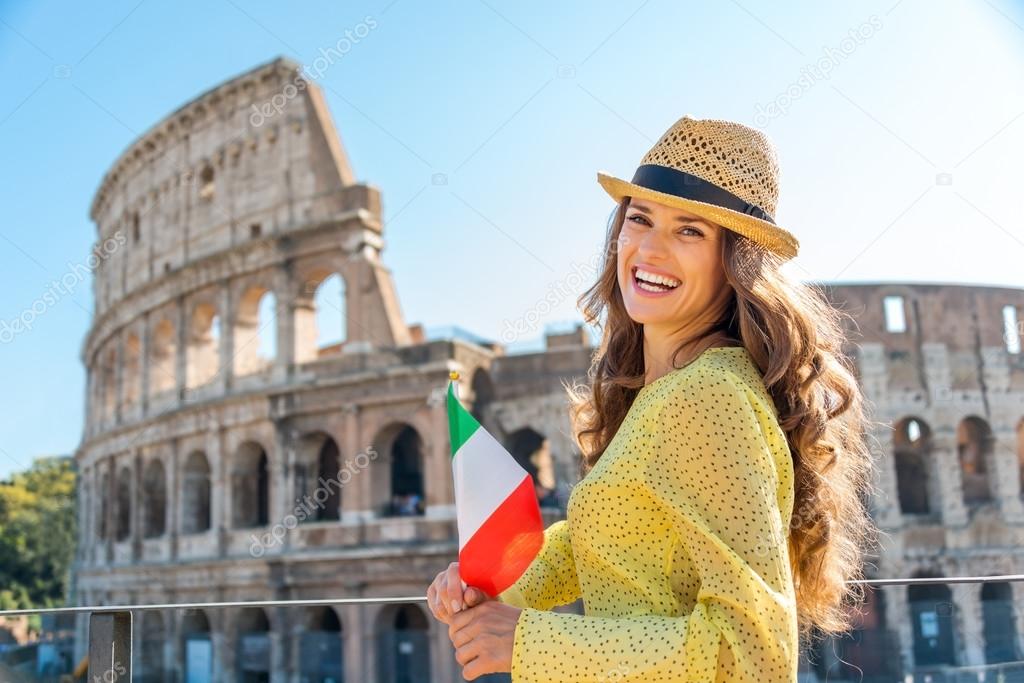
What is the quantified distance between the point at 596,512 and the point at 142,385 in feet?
73.8

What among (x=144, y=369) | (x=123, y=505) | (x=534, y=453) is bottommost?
(x=123, y=505)

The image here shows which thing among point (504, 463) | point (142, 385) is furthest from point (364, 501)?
point (504, 463)

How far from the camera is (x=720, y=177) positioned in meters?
1.82

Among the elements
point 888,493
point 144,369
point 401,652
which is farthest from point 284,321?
point 888,493

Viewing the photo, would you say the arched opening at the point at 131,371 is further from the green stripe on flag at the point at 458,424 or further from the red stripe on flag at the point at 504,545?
the red stripe on flag at the point at 504,545

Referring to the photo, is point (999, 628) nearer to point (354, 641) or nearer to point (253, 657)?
point (354, 641)

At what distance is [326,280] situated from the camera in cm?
1895

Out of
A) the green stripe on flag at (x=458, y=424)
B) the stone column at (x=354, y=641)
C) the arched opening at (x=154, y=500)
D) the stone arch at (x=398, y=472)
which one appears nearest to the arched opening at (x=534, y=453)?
the stone arch at (x=398, y=472)

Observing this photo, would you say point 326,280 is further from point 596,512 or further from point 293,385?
point 596,512

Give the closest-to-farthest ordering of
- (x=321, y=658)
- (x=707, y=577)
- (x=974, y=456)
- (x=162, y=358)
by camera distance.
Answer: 1. (x=707, y=577)
2. (x=321, y=658)
3. (x=974, y=456)
4. (x=162, y=358)

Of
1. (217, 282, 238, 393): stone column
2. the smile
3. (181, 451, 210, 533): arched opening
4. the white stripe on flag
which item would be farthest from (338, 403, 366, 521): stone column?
the smile

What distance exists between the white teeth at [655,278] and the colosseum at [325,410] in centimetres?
1344

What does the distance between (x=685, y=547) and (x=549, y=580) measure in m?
0.62

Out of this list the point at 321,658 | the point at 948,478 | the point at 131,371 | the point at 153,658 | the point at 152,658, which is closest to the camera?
the point at 153,658
